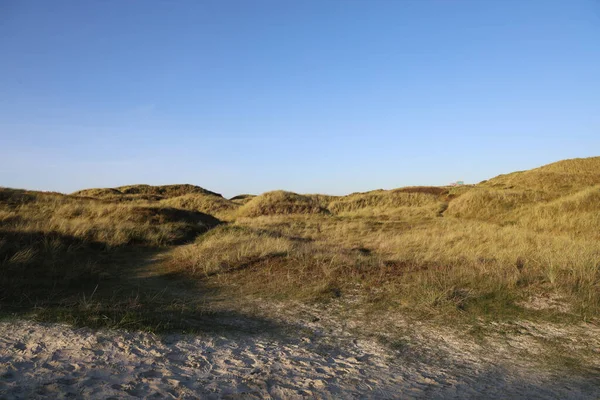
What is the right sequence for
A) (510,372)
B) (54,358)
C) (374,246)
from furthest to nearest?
1. (374,246)
2. (510,372)
3. (54,358)

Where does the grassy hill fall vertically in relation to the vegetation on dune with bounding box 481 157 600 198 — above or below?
below

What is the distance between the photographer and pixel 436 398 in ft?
Answer: 11.8

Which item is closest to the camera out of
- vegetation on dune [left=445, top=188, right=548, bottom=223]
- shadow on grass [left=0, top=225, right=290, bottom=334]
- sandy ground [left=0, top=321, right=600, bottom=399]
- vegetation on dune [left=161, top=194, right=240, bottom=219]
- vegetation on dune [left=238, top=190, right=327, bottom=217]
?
sandy ground [left=0, top=321, right=600, bottom=399]

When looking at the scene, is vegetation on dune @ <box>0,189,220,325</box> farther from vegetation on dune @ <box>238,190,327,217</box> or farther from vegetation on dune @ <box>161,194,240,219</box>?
vegetation on dune @ <box>161,194,240,219</box>

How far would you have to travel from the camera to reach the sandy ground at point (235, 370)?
3535mm

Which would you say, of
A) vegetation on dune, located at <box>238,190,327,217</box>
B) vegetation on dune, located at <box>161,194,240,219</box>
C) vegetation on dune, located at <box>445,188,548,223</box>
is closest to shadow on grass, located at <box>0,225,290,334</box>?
vegetation on dune, located at <box>238,190,327,217</box>

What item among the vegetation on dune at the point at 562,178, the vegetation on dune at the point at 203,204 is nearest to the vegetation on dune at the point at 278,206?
the vegetation on dune at the point at 203,204

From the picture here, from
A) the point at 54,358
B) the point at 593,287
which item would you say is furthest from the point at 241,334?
the point at 593,287

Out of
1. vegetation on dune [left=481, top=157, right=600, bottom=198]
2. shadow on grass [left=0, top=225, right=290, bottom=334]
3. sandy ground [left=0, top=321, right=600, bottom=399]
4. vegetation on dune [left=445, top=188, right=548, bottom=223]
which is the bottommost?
sandy ground [left=0, top=321, right=600, bottom=399]

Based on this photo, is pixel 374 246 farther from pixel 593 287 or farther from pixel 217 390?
pixel 217 390

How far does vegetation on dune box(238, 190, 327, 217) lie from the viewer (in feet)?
104

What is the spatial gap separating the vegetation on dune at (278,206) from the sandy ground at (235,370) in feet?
86.5

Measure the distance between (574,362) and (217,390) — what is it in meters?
4.10

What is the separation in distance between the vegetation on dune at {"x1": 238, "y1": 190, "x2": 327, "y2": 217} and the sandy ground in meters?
26.4
